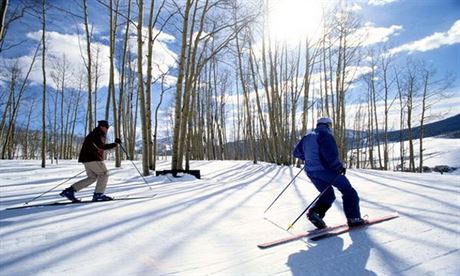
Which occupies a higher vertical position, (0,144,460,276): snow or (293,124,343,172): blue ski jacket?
(293,124,343,172): blue ski jacket

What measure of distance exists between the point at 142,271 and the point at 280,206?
3.06m

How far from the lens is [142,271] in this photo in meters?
2.50

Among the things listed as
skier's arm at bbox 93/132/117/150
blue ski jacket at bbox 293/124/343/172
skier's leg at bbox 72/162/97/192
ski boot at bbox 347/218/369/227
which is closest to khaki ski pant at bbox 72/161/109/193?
skier's leg at bbox 72/162/97/192

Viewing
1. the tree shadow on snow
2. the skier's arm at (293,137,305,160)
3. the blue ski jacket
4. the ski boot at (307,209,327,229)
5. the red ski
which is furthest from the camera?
the skier's arm at (293,137,305,160)

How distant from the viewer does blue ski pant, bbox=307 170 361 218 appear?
12.0 ft

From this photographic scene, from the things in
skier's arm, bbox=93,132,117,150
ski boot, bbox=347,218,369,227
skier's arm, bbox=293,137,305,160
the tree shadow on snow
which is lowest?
the tree shadow on snow

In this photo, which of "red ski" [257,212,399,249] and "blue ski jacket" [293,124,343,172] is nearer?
"red ski" [257,212,399,249]

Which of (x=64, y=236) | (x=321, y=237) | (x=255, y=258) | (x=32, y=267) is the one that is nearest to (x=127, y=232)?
(x=64, y=236)

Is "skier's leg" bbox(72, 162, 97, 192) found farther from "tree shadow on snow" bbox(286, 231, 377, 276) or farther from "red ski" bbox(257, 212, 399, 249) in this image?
"tree shadow on snow" bbox(286, 231, 377, 276)

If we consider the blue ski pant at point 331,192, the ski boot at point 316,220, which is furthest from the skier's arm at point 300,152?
the ski boot at point 316,220

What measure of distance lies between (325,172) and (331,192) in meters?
0.34

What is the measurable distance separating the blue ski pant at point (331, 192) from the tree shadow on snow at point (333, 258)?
1.43ft

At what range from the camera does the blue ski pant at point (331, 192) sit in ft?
12.0

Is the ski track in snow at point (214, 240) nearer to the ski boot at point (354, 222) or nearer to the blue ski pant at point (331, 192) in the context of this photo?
the ski boot at point (354, 222)
